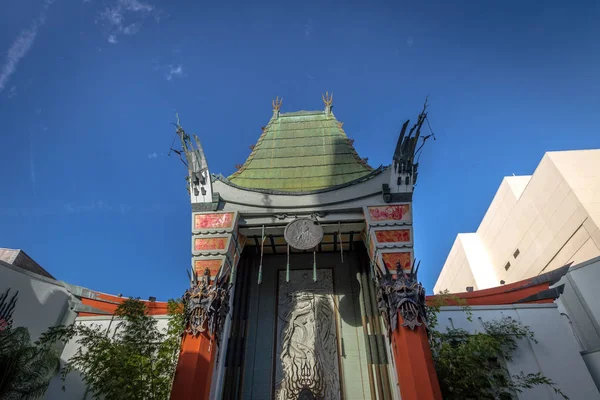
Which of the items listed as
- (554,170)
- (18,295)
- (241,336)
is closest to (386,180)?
(241,336)

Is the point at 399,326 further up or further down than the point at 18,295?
further down

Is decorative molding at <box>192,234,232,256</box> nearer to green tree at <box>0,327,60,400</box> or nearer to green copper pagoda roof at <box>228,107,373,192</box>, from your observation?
green copper pagoda roof at <box>228,107,373,192</box>

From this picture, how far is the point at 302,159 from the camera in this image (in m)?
14.6

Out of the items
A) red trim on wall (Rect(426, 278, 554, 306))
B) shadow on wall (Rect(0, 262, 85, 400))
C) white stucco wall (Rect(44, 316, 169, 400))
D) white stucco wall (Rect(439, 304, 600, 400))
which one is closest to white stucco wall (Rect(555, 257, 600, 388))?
white stucco wall (Rect(439, 304, 600, 400))

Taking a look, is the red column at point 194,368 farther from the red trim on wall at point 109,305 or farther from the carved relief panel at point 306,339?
the red trim on wall at point 109,305

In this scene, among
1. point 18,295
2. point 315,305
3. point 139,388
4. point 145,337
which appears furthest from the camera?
point 315,305

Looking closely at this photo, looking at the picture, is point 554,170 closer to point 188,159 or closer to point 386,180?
point 386,180

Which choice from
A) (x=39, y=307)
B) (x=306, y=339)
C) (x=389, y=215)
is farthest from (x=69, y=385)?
(x=389, y=215)

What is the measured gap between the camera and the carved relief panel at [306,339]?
1065 centimetres

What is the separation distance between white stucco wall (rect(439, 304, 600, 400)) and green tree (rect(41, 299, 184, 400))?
7.94 metres

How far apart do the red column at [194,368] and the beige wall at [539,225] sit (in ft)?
60.8

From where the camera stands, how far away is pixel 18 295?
404 inches

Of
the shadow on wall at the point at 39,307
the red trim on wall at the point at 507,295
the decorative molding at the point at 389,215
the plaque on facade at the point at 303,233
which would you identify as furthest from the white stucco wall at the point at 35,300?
the red trim on wall at the point at 507,295

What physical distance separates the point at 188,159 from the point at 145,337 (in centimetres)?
552
